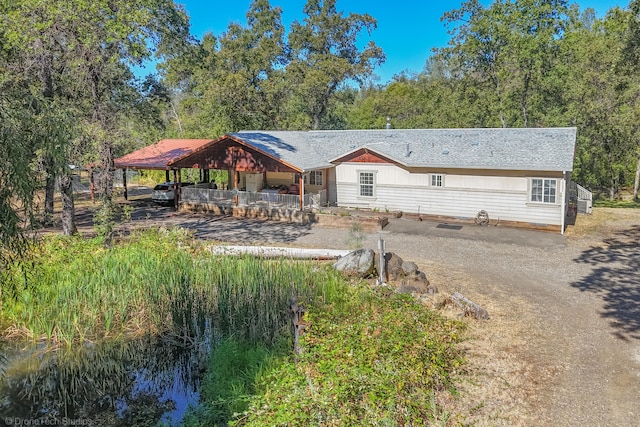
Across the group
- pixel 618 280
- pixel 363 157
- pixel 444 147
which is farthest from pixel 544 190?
pixel 363 157

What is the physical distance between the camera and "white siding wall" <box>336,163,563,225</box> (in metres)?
19.0

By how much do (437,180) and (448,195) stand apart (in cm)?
92

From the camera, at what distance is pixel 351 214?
21.0 metres

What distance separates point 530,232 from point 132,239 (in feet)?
52.6

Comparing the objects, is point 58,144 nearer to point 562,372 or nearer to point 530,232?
point 562,372

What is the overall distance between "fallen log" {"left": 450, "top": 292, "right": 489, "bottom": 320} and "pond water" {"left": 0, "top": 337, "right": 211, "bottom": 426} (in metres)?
5.84

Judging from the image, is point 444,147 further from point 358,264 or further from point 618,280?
point 358,264

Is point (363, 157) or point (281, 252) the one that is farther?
point (363, 157)

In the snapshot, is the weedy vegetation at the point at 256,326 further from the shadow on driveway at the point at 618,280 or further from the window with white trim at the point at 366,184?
the window with white trim at the point at 366,184

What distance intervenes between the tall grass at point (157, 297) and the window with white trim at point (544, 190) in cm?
1211

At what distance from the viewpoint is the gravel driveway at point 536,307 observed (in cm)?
652

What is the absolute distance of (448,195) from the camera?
20.8m

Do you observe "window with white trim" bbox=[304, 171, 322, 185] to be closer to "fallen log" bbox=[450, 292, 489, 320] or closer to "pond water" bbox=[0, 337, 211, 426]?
"fallen log" bbox=[450, 292, 489, 320]

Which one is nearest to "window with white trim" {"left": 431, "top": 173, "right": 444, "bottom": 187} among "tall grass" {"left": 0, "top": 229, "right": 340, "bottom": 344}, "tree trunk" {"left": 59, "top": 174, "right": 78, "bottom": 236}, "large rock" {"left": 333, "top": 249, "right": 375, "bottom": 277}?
"large rock" {"left": 333, "top": 249, "right": 375, "bottom": 277}
